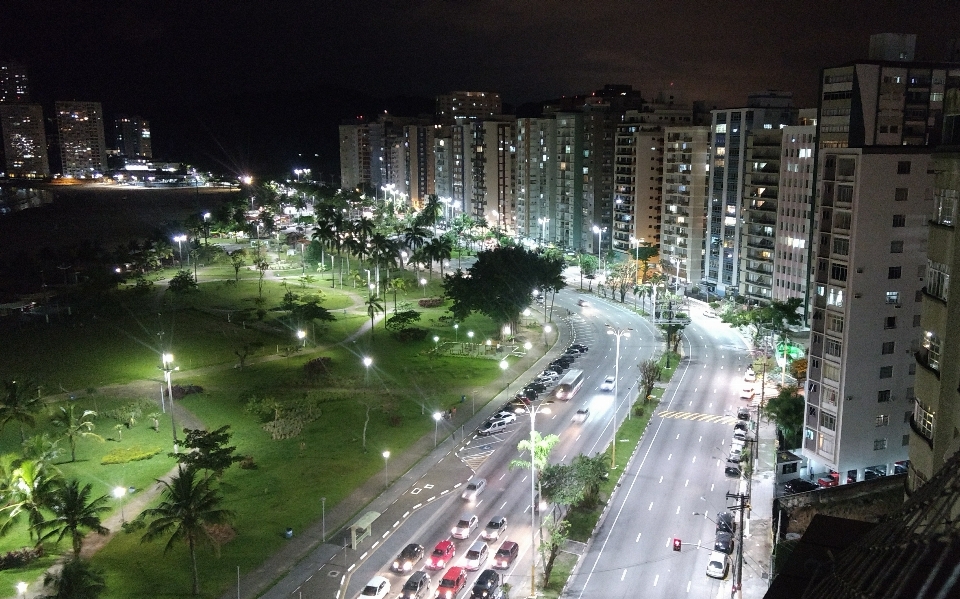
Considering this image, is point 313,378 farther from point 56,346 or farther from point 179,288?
point 179,288

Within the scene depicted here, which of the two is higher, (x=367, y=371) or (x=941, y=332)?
(x=941, y=332)

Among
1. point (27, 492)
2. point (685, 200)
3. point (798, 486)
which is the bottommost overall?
point (798, 486)

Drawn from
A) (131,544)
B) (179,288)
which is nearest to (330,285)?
(179,288)

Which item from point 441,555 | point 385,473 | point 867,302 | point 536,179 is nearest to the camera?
point 441,555

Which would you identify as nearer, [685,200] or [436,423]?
[436,423]

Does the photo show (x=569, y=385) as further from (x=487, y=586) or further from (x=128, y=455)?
(x=128, y=455)

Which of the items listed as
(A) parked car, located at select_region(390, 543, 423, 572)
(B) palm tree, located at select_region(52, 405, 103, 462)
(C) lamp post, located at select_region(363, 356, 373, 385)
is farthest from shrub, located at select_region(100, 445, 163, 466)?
(A) parked car, located at select_region(390, 543, 423, 572)

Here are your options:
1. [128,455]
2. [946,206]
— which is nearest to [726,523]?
[946,206]

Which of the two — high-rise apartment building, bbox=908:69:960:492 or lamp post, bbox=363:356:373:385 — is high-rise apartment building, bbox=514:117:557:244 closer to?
lamp post, bbox=363:356:373:385
